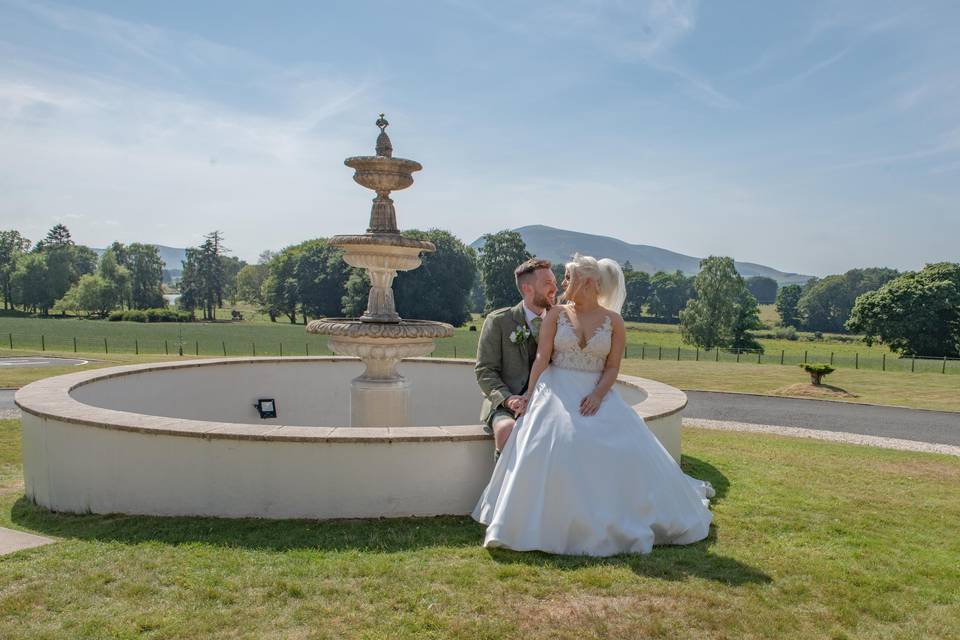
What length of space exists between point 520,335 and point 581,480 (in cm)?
156

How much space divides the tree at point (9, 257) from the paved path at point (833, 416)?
359 ft

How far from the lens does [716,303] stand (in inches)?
2798

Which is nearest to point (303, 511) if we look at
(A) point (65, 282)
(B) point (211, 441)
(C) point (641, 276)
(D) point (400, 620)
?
(B) point (211, 441)

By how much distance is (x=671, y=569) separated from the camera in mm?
5148

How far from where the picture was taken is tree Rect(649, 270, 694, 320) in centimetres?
15038

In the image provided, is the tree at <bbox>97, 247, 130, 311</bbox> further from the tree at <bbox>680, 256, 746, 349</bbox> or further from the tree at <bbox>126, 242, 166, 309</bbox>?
the tree at <bbox>680, 256, 746, 349</bbox>

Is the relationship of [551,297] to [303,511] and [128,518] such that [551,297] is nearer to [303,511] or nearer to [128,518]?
[303,511]

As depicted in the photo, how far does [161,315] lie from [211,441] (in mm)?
86001

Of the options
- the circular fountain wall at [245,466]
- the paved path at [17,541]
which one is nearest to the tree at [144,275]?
the circular fountain wall at [245,466]

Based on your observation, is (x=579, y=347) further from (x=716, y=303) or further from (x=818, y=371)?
(x=716, y=303)

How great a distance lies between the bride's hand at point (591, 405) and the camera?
5.81m

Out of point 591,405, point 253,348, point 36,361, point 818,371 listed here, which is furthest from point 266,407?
point 253,348

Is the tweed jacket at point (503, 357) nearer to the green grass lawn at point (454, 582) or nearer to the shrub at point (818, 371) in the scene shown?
the green grass lawn at point (454, 582)

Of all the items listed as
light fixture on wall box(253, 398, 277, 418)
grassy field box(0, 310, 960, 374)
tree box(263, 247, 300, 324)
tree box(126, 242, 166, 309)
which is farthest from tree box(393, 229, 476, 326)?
light fixture on wall box(253, 398, 277, 418)
